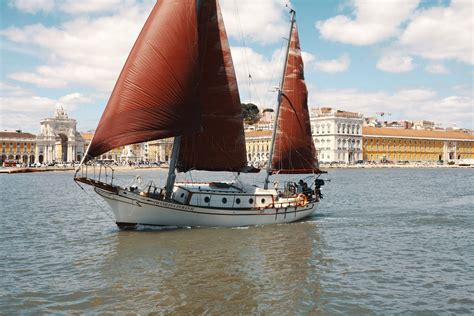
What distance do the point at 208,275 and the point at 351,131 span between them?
397 ft

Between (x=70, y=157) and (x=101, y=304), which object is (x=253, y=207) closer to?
(x=101, y=304)

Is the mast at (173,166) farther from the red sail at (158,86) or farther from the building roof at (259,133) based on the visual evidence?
the building roof at (259,133)

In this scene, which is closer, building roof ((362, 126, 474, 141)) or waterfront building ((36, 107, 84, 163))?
building roof ((362, 126, 474, 141))

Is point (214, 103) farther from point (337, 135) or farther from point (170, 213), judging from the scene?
point (337, 135)

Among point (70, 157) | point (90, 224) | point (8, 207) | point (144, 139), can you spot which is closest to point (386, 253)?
point (144, 139)

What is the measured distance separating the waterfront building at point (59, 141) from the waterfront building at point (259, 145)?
157ft

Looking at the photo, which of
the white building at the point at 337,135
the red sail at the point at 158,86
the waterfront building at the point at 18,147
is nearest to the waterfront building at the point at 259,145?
the white building at the point at 337,135

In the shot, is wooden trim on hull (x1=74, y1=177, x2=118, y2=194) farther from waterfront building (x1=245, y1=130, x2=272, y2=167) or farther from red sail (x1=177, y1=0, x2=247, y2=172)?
waterfront building (x1=245, y1=130, x2=272, y2=167)

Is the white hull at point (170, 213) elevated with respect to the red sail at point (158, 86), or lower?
lower

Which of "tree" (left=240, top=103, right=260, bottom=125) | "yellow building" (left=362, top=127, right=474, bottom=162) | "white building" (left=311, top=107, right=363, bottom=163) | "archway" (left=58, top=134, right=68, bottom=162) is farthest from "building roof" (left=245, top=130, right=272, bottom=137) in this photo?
"archway" (left=58, top=134, right=68, bottom=162)

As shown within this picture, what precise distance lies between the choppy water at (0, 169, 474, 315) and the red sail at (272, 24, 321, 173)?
3024mm

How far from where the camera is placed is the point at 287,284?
496 inches

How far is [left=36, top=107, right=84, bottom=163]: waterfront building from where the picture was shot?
141 meters

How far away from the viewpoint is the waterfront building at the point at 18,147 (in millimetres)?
135000
